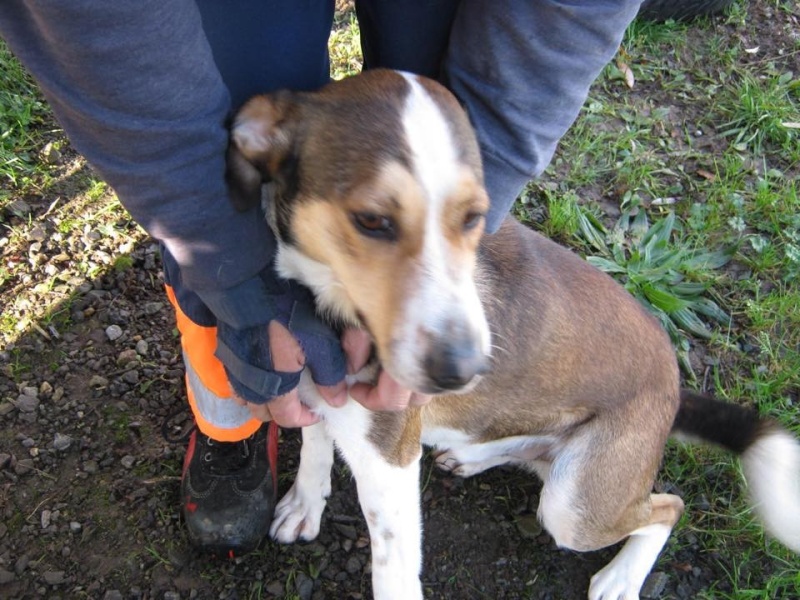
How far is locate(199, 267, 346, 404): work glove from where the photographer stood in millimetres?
Answer: 2027

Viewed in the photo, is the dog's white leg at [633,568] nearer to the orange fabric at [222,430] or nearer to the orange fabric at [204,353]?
the orange fabric at [222,430]

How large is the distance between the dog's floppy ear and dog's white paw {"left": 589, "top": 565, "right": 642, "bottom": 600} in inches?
74.1

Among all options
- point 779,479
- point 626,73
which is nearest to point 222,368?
point 779,479

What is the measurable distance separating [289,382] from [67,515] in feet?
3.89

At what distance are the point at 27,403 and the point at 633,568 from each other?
2.35m

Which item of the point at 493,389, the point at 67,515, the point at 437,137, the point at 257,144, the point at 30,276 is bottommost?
the point at 67,515

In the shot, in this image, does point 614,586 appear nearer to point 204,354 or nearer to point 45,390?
point 204,354

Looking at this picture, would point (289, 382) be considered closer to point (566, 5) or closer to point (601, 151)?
point (566, 5)

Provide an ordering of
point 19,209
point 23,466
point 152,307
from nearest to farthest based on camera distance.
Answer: point 23,466 → point 152,307 → point 19,209

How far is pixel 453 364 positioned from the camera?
166 cm

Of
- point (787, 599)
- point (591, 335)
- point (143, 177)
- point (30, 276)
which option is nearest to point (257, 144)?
point (143, 177)

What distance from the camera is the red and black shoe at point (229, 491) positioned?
104 inches

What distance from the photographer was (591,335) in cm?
245

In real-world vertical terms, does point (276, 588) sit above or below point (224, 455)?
below
